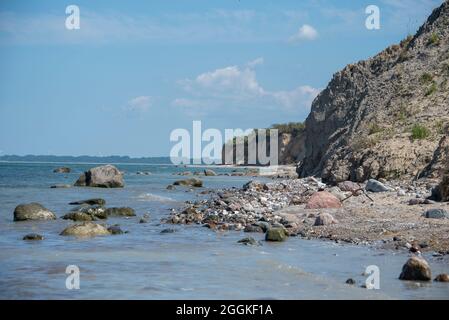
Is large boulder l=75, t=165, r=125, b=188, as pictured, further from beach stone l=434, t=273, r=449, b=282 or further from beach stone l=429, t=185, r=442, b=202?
beach stone l=434, t=273, r=449, b=282

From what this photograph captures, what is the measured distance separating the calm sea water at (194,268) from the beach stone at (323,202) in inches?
168

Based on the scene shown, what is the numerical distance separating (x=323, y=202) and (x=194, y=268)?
10.2 metres

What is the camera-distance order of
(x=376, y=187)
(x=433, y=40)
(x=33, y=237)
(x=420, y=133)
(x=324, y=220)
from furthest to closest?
(x=433, y=40) < (x=420, y=133) < (x=376, y=187) < (x=324, y=220) < (x=33, y=237)

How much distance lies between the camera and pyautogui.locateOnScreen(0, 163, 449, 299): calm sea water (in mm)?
11523

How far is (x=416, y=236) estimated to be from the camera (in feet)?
54.6

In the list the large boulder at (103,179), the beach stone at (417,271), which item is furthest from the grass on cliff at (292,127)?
the beach stone at (417,271)

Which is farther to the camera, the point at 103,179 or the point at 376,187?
the point at 103,179

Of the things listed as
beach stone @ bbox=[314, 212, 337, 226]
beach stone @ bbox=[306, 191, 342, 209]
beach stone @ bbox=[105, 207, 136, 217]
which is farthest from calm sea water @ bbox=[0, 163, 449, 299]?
beach stone @ bbox=[105, 207, 136, 217]

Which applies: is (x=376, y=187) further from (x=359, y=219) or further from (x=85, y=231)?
(x=85, y=231)

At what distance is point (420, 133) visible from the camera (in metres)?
34.6

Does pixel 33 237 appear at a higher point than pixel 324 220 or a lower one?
lower

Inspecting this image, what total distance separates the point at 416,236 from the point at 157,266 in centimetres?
656

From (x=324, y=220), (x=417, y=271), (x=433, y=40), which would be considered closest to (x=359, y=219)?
(x=324, y=220)

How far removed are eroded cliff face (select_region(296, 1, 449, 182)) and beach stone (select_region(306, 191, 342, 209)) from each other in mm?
6923
